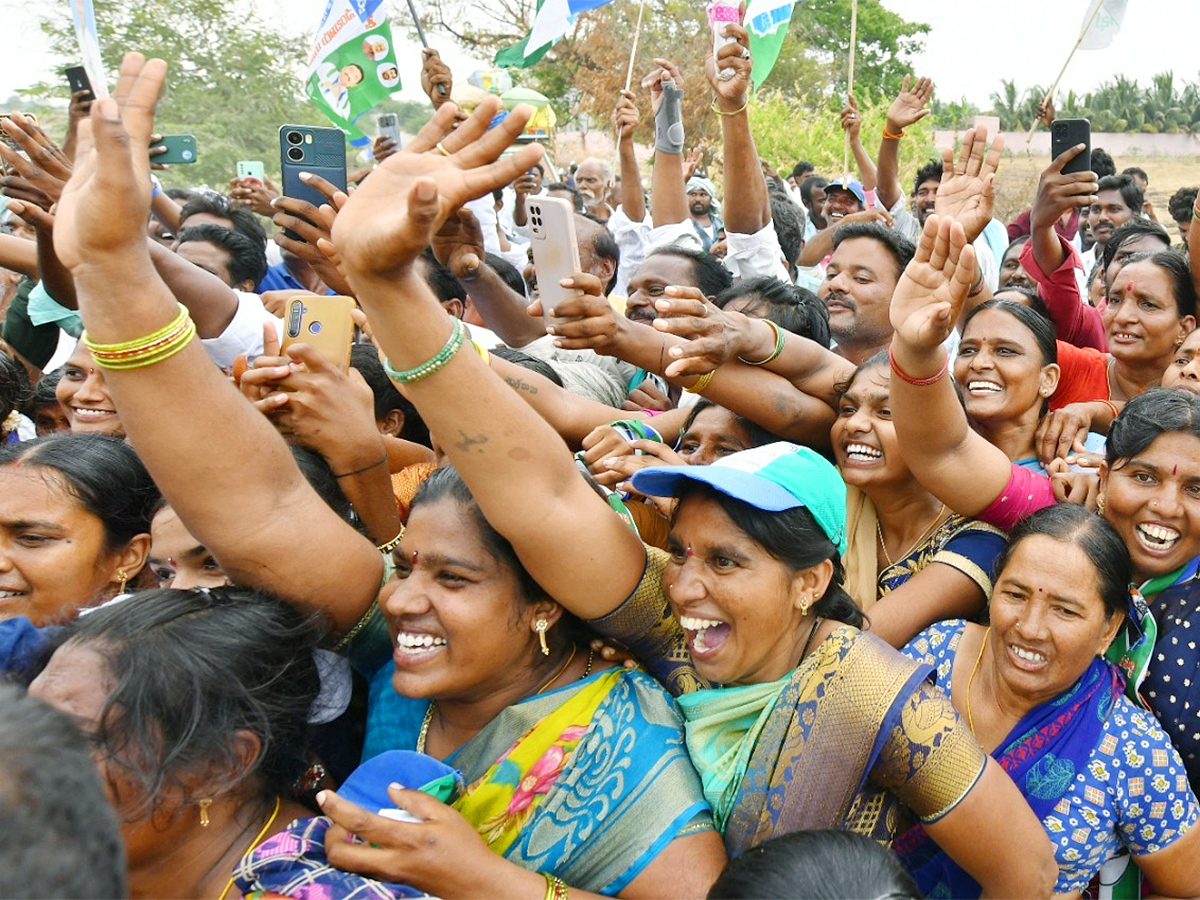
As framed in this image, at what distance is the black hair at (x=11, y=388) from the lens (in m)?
3.35

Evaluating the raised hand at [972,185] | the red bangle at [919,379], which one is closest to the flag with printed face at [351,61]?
the raised hand at [972,185]

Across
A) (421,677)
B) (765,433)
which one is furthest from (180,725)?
(765,433)

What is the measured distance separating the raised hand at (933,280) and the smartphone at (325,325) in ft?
3.85

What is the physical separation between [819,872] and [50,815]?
3.12ft

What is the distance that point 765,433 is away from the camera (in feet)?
9.15

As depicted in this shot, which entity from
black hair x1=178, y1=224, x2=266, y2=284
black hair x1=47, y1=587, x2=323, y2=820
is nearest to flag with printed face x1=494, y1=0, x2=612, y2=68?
black hair x1=178, y1=224, x2=266, y2=284

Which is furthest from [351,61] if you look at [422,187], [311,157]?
[422,187]

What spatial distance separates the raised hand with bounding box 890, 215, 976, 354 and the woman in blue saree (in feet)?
1.67

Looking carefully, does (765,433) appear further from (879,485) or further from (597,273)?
(597,273)

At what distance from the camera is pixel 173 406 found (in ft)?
5.15

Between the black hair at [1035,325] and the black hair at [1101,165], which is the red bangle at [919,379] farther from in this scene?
the black hair at [1101,165]

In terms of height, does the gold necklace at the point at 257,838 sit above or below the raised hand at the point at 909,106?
below

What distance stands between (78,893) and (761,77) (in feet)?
20.7

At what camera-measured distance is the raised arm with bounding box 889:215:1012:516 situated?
89.5 inches
